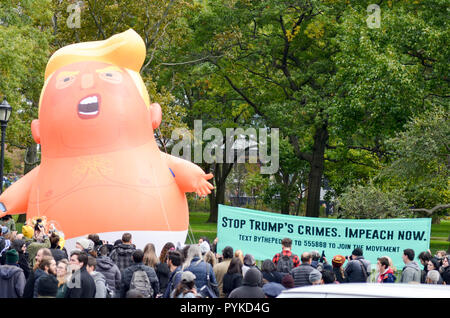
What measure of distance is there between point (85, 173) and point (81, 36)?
14085mm

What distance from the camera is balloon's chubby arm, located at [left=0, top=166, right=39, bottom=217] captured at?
51.0 feet

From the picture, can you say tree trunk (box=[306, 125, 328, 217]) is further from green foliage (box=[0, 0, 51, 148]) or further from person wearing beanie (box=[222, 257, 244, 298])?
person wearing beanie (box=[222, 257, 244, 298])

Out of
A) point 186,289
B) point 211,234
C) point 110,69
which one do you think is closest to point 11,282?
point 186,289

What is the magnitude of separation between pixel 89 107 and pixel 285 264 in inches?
278

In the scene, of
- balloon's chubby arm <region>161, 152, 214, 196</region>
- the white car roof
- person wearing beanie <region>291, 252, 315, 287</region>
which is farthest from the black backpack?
balloon's chubby arm <region>161, 152, 214, 196</region>

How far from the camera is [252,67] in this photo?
29922mm

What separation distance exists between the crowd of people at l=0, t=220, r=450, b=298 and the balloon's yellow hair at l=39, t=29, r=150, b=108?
556cm

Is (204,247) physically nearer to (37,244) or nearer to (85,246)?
(85,246)

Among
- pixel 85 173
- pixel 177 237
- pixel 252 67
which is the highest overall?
pixel 252 67

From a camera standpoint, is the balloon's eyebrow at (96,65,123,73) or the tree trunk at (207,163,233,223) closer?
the balloon's eyebrow at (96,65,123,73)

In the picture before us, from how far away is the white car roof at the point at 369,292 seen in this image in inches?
189

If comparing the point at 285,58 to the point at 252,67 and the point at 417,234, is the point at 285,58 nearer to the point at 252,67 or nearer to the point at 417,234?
the point at 252,67

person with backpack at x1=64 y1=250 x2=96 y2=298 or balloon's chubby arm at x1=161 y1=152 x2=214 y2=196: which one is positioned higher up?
balloon's chubby arm at x1=161 y1=152 x2=214 y2=196
